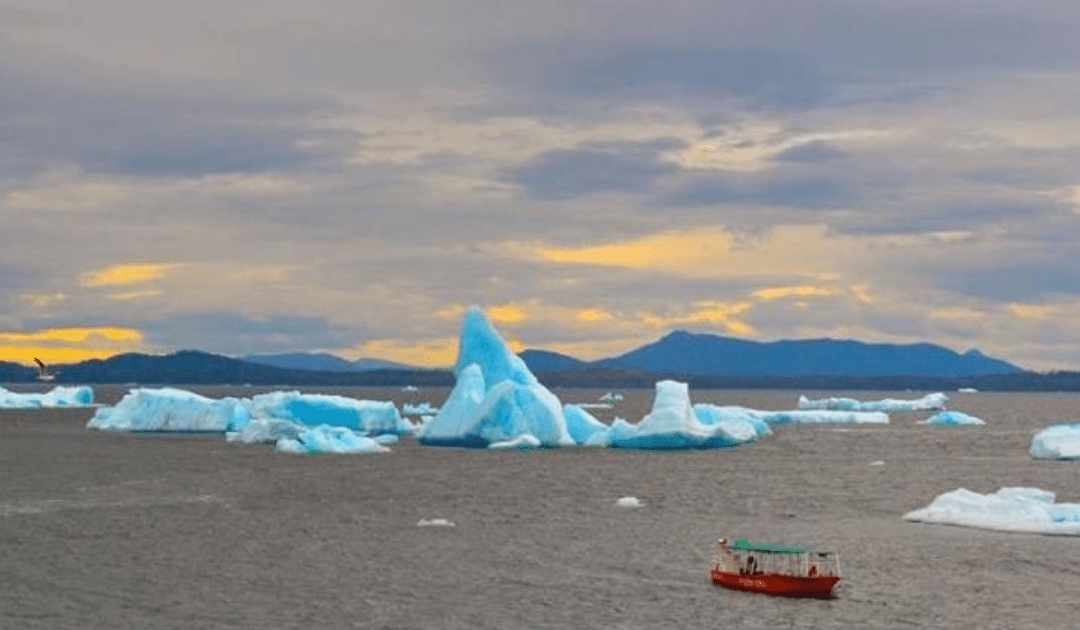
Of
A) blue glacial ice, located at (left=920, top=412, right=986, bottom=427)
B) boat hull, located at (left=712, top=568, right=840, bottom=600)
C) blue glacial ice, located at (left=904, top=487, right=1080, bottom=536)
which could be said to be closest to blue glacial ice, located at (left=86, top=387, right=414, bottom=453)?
blue glacial ice, located at (left=904, top=487, right=1080, bottom=536)

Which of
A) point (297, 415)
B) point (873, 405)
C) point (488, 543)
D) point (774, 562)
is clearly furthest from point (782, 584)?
point (873, 405)

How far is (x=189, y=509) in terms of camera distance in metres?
52.0

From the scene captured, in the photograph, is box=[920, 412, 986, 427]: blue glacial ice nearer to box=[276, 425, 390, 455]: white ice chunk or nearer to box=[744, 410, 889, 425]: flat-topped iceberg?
box=[744, 410, 889, 425]: flat-topped iceberg

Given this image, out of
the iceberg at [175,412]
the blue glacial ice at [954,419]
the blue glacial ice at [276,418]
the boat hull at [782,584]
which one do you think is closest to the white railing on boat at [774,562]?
the boat hull at [782,584]

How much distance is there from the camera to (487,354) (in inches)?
3155

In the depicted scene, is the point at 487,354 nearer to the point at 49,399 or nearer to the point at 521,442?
the point at 521,442

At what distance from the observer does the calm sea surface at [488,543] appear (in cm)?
3247

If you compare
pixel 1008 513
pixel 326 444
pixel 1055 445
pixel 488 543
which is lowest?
pixel 488 543

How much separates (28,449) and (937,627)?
227ft

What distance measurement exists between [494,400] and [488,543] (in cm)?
3293

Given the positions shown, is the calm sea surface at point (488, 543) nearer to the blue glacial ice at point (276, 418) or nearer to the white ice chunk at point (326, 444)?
the white ice chunk at point (326, 444)

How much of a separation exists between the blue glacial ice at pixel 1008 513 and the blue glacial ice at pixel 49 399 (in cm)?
11996

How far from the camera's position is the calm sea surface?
32.5 m

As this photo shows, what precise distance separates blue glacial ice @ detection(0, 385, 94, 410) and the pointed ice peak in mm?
84246
